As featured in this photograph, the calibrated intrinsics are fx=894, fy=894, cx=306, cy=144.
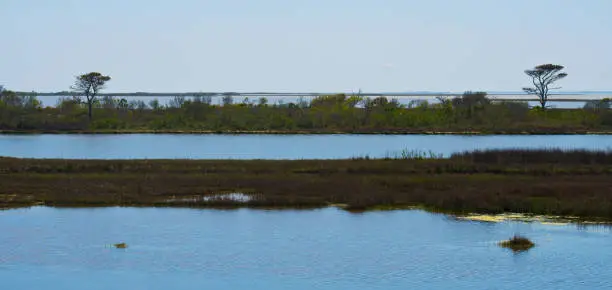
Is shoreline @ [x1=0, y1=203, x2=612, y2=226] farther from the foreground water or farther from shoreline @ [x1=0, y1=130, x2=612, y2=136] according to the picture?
shoreline @ [x1=0, y1=130, x2=612, y2=136]

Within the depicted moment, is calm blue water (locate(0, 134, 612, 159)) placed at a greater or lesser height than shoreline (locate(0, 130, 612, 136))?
lesser

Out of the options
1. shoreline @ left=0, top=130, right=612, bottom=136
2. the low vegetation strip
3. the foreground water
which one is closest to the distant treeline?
shoreline @ left=0, top=130, right=612, bottom=136

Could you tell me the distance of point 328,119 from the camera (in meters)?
107

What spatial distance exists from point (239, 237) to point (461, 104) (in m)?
89.3

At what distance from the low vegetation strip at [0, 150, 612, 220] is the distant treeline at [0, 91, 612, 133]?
49754 millimetres

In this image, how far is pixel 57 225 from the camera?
1225 inches

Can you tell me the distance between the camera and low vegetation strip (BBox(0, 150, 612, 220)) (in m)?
35.6

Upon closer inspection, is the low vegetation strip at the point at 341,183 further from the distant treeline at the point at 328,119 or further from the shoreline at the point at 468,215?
the distant treeline at the point at 328,119

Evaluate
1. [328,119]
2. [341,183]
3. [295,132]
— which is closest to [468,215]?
[341,183]

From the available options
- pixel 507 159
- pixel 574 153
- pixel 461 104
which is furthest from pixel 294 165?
pixel 461 104

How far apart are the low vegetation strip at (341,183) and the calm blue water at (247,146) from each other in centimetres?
1105
